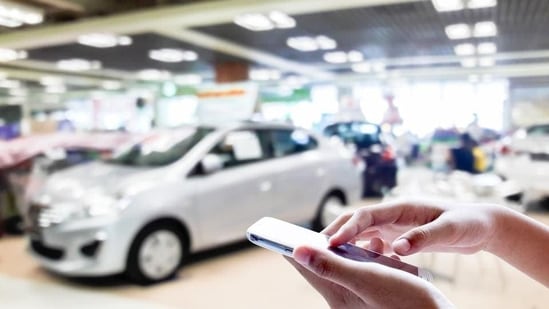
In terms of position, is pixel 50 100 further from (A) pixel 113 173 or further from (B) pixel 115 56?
(A) pixel 113 173

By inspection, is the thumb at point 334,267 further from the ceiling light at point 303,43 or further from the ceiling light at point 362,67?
the ceiling light at point 362,67

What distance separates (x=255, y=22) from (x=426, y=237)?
21.5 feet

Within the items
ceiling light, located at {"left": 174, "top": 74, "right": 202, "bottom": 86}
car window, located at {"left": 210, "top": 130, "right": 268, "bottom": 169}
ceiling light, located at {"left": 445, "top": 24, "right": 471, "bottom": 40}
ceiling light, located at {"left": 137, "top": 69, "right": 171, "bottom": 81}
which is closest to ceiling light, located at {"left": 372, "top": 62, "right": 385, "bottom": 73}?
ceiling light, located at {"left": 445, "top": 24, "right": 471, "bottom": 40}

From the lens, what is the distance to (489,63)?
36.5 ft

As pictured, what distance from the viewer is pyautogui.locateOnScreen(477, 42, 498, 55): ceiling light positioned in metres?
8.76

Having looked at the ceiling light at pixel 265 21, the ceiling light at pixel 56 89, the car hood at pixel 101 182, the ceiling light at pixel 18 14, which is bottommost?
the car hood at pixel 101 182

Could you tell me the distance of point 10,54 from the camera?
9.45m

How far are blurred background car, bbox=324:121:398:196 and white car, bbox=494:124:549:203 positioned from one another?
1499 millimetres

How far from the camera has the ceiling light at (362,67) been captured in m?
11.4

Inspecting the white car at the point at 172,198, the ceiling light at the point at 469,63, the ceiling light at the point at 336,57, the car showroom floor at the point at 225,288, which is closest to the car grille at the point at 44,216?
the white car at the point at 172,198

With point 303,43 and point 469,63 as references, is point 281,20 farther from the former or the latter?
point 469,63

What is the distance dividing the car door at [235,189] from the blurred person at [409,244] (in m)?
2.99

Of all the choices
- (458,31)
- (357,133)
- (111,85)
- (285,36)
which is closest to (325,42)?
(285,36)

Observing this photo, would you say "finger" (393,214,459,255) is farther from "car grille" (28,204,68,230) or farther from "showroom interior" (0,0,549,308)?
"car grille" (28,204,68,230)
